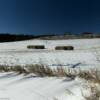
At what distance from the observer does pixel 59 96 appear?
12.5 feet

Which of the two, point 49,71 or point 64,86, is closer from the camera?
point 64,86

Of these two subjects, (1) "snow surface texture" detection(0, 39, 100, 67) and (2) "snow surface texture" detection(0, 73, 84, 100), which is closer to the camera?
(2) "snow surface texture" detection(0, 73, 84, 100)

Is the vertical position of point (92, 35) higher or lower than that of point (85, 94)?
higher

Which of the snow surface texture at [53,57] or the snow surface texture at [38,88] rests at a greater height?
the snow surface texture at [53,57]

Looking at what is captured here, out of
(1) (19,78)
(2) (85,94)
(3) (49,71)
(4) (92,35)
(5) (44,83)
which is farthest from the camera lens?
(4) (92,35)

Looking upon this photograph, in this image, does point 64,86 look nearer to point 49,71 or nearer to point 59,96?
point 59,96

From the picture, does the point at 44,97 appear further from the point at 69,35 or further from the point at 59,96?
the point at 69,35

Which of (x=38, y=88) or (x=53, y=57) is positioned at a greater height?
(x=53, y=57)

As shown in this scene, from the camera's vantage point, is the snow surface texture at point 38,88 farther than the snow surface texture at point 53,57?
No

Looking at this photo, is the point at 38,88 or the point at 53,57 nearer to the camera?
the point at 38,88

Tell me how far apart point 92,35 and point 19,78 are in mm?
33041

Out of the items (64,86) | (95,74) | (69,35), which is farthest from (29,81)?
(69,35)

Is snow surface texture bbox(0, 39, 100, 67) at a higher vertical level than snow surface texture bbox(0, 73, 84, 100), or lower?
higher

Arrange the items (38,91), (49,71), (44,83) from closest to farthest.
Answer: (38,91) < (44,83) < (49,71)
